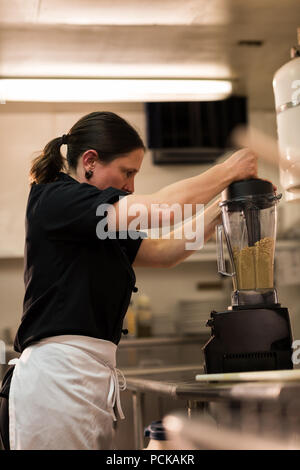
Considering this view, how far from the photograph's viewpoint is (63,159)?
5.47 ft

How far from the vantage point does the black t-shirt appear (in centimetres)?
137

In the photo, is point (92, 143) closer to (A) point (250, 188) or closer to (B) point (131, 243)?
(B) point (131, 243)

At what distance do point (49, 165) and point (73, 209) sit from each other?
288 mm

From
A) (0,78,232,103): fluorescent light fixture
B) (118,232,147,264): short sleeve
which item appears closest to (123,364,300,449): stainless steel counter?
(118,232,147,264): short sleeve

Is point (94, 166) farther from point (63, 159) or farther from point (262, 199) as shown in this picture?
point (262, 199)

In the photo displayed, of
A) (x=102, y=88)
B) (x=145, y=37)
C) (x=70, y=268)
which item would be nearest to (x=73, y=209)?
(x=70, y=268)

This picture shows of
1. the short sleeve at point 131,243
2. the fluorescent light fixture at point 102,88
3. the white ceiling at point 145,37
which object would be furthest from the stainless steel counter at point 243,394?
the fluorescent light fixture at point 102,88

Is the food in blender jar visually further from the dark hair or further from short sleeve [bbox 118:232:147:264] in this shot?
the dark hair

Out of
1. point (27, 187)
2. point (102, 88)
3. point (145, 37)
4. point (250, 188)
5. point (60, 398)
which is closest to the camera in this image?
point (60, 398)

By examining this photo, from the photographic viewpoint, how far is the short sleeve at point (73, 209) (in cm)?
136

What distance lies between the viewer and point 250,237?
1.58 m

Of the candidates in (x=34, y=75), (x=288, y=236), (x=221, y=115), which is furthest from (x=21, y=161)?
(x=288, y=236)

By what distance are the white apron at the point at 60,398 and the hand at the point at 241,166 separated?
50 cm

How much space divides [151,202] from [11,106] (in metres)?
2.98
